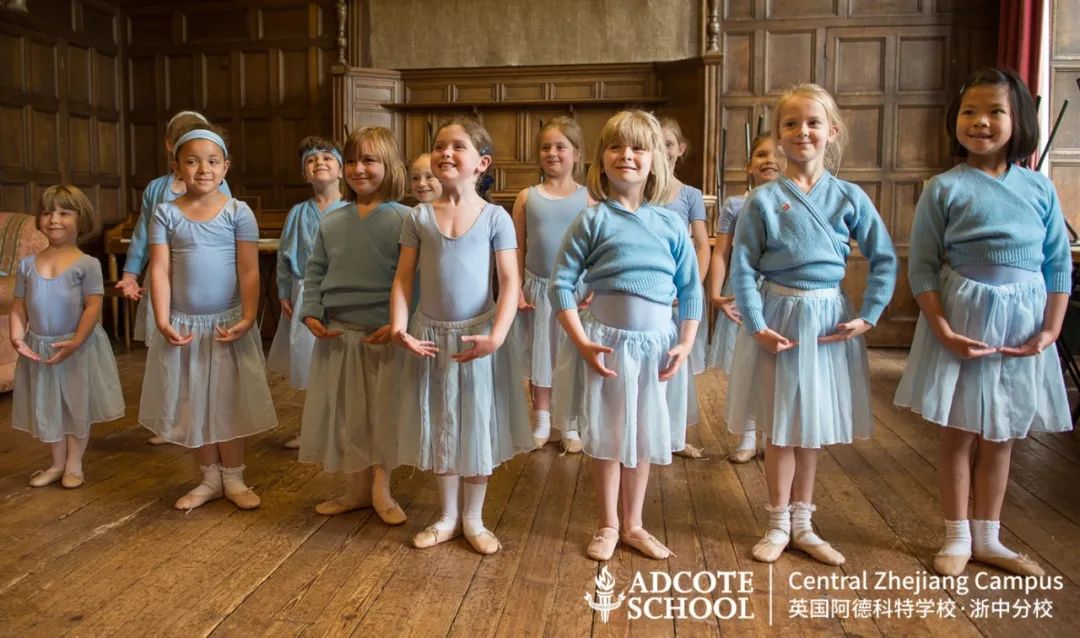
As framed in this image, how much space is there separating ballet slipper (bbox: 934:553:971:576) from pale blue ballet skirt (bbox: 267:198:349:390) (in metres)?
2.12

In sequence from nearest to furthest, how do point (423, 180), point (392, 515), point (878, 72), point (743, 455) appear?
point (392, 515)
point (423, 180)
point (743, 455)
point (878, 72)

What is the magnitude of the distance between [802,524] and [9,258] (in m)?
4.28

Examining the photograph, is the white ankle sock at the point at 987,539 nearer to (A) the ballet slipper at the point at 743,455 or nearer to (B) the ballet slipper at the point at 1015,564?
(B) the ballet slipper at the point at 1015,564

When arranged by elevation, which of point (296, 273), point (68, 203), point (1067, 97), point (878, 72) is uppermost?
point (878, 72)

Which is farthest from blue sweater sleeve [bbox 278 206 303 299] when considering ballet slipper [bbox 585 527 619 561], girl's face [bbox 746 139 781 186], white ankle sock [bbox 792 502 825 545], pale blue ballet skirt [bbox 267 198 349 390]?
white ankle sock [bbox 792 502 825 545]

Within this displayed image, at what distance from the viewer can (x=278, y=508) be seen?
2533mm

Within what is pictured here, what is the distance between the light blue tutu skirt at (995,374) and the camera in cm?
201

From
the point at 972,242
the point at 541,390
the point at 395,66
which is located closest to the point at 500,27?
the point at 395,66

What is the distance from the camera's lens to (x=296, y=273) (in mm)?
3193

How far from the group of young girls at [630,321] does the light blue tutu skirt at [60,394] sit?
0.36 m

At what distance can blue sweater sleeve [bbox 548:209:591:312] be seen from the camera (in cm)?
209

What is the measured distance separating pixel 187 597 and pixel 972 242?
1982mm

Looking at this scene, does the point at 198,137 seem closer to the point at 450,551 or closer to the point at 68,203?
the point at 68,203

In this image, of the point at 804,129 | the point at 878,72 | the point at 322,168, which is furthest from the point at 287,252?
the point at 878,72
